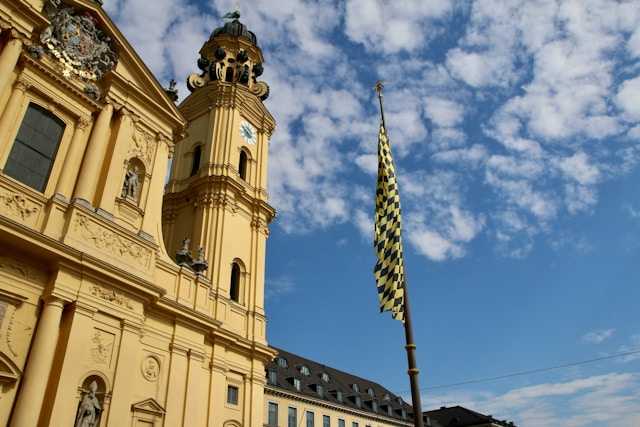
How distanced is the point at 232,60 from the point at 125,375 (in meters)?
19.4

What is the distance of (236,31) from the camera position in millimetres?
30672

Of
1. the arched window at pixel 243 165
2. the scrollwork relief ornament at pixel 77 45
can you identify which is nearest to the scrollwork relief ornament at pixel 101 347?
the scrollwork relief ornament at pixel 77 45

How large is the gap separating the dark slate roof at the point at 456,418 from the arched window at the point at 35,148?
55.5m

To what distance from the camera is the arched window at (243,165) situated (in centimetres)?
2556

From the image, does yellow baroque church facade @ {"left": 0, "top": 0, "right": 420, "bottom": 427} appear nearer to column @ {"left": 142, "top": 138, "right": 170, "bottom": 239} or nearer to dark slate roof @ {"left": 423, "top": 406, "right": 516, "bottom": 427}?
column @ {"left": 142, "top": 138, "right": 170, "bottom": 239}

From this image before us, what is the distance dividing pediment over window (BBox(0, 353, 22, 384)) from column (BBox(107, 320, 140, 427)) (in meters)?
2.57

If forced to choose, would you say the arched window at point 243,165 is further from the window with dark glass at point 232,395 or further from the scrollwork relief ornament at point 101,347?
the scrollwork relief ornament at point 101,347

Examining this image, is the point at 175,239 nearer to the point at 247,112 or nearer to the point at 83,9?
the point at 247,112

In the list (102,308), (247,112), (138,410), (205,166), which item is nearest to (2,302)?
(102,308)

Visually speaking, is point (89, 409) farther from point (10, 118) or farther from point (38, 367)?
point (10, 118)

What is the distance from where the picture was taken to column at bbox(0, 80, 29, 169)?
14.7 meters

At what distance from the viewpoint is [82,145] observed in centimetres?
1716

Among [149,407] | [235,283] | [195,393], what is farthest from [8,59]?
[235,283]

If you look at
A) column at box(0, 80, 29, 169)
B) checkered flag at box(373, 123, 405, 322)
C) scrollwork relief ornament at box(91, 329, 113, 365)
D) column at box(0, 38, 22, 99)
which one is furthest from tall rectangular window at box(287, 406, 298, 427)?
checkered flag at box(373, 123, 405, 322)
